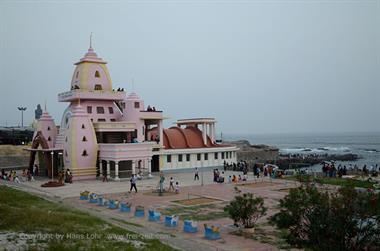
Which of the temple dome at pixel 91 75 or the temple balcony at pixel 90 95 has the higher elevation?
the temple dome at pixel 91 75

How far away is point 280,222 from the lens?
11727 mm

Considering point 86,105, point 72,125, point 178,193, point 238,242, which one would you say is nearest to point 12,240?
point 238,242

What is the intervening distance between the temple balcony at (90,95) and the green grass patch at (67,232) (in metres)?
21.9

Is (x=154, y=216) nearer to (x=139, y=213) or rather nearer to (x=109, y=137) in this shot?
Answer: (x=139, y=213)

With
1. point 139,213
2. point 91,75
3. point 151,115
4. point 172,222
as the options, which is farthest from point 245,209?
point 91,75

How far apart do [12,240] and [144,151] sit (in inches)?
990

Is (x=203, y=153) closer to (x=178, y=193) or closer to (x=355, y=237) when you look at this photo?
(x=178, y=193)

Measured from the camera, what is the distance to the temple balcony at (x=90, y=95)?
38.0 m

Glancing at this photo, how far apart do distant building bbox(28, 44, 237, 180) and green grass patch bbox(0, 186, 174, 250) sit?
732 inches

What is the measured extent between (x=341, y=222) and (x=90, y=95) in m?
31.8

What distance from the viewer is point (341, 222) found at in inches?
401

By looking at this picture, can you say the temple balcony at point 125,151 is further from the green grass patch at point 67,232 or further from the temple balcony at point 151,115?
the green grass patch at point 67,232

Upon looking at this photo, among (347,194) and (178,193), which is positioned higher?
(347,194)

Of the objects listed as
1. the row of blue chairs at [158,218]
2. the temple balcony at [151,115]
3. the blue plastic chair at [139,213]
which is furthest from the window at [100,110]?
the blue plastic chair at [139,213]
